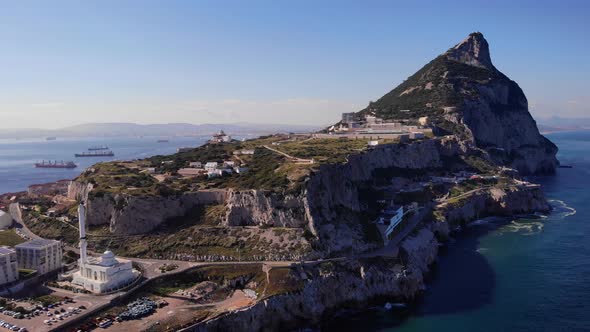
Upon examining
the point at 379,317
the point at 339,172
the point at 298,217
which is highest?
the point at 339,172

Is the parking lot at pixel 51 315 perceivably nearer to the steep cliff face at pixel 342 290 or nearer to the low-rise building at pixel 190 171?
the steep cliff face at pixel 342 290

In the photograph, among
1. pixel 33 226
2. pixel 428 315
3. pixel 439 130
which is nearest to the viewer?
pixel 428 315

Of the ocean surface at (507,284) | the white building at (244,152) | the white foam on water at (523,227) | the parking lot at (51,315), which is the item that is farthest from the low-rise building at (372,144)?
the parking lot at (51,315)

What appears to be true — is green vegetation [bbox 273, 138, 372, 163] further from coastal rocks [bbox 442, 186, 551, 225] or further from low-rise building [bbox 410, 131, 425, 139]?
coastal rocks [bbox 442, 186, 551, 225]

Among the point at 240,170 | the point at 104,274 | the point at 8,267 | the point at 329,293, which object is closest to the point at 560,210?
the point at 240,170

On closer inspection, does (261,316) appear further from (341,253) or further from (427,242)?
(427,242)

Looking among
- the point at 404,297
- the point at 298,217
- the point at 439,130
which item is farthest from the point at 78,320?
the point at 439,130
